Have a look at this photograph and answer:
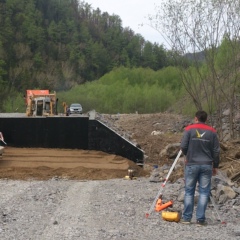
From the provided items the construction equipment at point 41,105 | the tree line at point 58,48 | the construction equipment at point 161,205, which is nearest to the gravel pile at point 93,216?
the construction equipment at point 161,205

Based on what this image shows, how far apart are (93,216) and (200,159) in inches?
76.0

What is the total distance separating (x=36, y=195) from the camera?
9547 mm

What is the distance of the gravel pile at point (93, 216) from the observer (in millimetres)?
6401

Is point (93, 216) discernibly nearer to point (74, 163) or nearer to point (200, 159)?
point (200, 159)

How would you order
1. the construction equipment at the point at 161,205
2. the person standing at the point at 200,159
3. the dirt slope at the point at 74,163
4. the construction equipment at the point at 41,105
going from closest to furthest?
the person standing at the point at 200,159 → the construction equipment at the point at 161,205 → the dirt slope at the point at 74,163 → the construction equipment at the point at 41,105

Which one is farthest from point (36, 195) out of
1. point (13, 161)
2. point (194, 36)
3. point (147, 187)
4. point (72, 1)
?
point (72, 1)

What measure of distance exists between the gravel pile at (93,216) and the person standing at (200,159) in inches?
10.9

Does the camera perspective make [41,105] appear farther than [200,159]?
Yes

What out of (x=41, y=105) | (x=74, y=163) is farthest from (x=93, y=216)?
(x=41, y=105)

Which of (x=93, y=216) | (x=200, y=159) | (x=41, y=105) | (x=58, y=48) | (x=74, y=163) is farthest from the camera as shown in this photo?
(x=58, y=48)

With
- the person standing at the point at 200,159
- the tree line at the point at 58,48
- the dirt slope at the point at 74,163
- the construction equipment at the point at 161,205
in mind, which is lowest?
the dirt slope at the point at 74,163

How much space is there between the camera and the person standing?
708 cm

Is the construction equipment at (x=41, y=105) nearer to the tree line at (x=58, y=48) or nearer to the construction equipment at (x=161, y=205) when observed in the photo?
the construction equipment at (x=161, y=205)

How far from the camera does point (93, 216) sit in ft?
24.8
